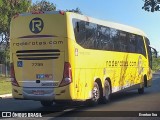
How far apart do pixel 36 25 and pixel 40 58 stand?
1.23 m

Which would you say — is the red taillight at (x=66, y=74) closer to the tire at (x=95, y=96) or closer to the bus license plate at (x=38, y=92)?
the bus license plate at (x=38, y=92)

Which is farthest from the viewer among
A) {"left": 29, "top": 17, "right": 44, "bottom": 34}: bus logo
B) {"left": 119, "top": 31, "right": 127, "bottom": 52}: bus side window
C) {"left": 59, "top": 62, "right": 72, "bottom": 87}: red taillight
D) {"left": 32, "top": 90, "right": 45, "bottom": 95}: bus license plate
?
{"left": 119, "top": 31, "right": 127, "bottom": 52}: bus side window

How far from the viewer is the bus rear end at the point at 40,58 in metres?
15.5

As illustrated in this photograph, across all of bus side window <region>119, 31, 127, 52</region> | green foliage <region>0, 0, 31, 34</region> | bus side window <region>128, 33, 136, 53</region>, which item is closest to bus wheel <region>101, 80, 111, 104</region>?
bus side window <region>119, 31, 127, 52</region>

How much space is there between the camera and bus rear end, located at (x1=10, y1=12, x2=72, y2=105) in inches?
610

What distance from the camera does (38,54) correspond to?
15859 millimetres

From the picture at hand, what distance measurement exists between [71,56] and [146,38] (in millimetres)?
12691

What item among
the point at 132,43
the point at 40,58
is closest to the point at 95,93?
the point at 40,58

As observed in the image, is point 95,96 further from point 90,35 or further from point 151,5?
point 151,5

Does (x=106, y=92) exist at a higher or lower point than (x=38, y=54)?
lower

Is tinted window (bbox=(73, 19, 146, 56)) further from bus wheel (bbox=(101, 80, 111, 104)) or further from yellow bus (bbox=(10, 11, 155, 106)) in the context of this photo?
bus wheel (bbox=(101, 80, 111, 104))

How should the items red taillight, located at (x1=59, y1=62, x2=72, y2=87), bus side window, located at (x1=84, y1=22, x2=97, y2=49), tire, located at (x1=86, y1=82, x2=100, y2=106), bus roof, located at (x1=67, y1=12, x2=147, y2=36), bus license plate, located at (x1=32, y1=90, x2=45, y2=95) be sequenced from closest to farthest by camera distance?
red taillight, located at (x1=59, y1=62, x2=72, y2=87) < bus license plate, located at (x1=32, y1=90, x2=45, y2=95) < bus roof, located at (x1=67, y1=12, x2=147, y2=36) < bus side window, located at (x1=84, y1=22, x2=97, y2=49) < tire, located at (x1=86, y1=82, x2=100, y2=106)

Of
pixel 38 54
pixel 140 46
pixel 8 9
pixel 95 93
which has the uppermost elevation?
pixel 8 9

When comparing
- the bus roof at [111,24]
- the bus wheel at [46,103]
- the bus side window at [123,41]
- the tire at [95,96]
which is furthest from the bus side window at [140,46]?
the bus wheel at [46,103]
